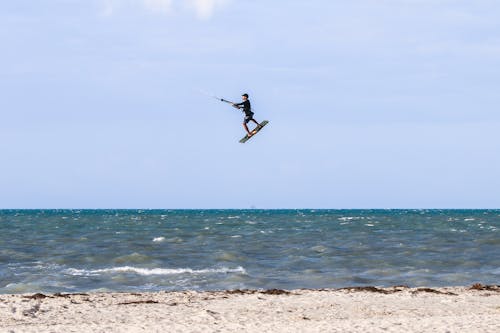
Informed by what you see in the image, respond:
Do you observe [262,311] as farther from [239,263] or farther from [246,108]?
[239,263]

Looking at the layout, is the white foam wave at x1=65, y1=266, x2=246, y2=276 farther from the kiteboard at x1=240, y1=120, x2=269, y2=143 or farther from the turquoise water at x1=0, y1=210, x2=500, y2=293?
the kiteboard at x1=240, y1=120, x2=269, y2=143

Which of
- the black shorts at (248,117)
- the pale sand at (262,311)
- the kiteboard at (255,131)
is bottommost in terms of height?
the pale sand at (262,311)

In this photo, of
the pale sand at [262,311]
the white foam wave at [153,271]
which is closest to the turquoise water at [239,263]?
the white foam wave at [153,271]

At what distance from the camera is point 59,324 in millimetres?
18781

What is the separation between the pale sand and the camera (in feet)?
59.6

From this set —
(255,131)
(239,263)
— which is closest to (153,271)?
(239,263)

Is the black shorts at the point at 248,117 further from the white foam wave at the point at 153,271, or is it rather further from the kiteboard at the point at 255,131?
the white foam wave at the point at 153,271

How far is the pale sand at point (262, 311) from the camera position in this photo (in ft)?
59.6

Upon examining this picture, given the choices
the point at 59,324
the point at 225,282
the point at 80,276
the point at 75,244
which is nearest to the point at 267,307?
the point at 59,324

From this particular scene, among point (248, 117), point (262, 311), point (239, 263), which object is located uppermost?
point (248, 117)

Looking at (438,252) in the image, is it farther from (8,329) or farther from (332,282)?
(8,329)

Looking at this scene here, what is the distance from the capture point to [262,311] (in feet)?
68.2

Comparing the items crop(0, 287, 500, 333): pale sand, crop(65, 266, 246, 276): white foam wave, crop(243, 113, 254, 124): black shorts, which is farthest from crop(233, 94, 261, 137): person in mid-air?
crop(65, 266, 246, 276): white foam wave

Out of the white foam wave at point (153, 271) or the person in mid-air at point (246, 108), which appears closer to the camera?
the person in mid-air at point (246, 108)
